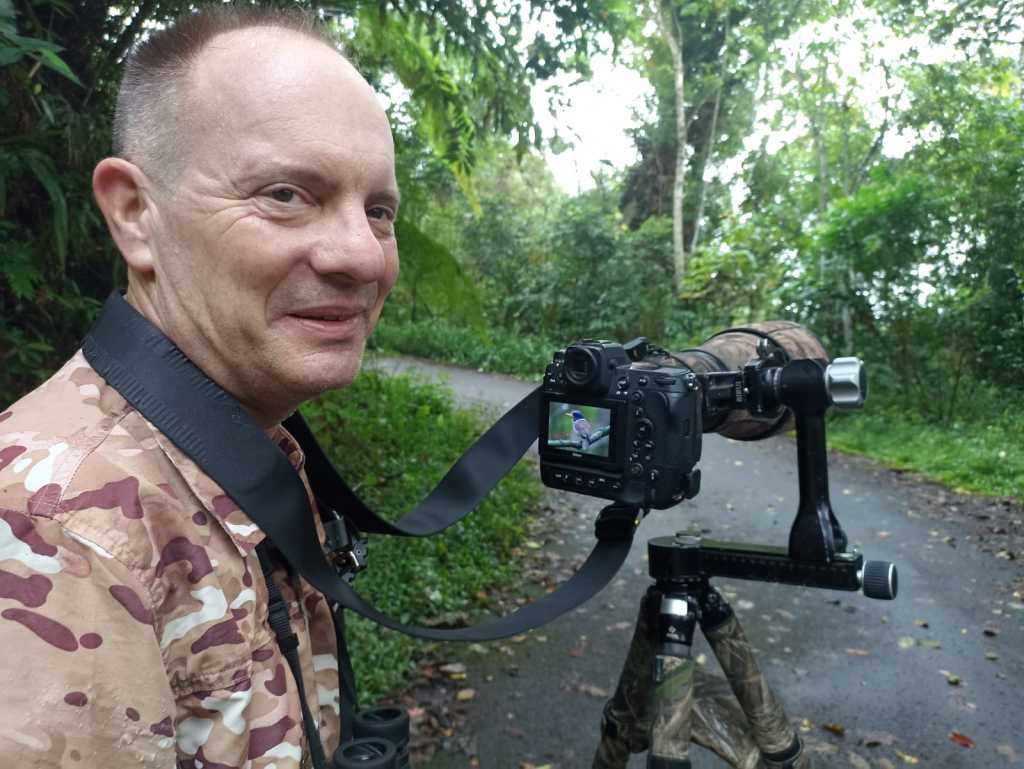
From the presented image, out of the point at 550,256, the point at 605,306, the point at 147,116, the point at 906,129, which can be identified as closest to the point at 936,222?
the point at 906,129

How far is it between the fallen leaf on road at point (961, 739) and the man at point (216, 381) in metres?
3.26

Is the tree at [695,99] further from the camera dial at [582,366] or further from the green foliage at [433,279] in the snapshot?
the camera dial at [582,366]

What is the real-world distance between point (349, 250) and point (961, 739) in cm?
368

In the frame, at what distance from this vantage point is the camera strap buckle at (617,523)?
5.79ft

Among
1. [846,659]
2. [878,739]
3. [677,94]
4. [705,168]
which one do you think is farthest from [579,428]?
[705,168]

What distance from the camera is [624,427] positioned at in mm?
1674

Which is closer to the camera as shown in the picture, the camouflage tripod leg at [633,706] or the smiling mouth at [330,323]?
the smiling mouth at [330,323]

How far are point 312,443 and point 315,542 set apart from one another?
0.38 m

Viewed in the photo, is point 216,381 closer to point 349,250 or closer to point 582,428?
point 349,250

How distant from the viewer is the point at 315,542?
1.23m

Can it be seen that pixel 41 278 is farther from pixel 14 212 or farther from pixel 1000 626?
pixel 1000 626

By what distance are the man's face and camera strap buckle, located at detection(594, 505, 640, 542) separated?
0.80m

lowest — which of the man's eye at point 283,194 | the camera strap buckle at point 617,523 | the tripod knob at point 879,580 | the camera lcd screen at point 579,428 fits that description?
the tripod knob at point 879,580

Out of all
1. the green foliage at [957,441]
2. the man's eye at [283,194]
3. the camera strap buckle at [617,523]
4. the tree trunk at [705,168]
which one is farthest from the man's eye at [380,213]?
the tree trunk at [705,168]
